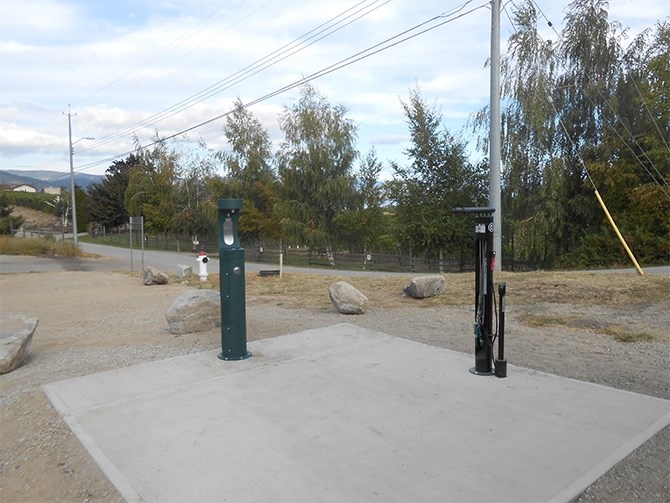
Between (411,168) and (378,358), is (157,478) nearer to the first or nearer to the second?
(378,358)

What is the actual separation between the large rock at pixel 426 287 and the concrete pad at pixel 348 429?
4.54 m

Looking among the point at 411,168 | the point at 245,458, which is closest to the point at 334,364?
the point at 245,458

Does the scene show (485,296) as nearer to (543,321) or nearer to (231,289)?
(231,289)

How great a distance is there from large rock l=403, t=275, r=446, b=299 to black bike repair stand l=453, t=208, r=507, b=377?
507 centimetres

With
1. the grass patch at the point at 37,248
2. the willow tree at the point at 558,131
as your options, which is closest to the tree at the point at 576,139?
the willow tree at the point at 558,131

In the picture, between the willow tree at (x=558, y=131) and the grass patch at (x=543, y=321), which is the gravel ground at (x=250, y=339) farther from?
the willow tree at (x=558, y=131)

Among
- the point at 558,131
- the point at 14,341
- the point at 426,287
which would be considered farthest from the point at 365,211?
the point at 14,341

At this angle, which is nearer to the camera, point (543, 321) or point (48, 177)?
point (543, 321)

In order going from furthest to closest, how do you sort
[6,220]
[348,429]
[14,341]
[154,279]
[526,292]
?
[6,220] → [154,279] → [526,292] → [14,341] → [348,429]

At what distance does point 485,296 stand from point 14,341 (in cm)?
493

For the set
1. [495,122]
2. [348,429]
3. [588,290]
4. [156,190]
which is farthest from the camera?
[156,190]

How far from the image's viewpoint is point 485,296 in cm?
515

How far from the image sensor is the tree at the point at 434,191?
30.0 metres

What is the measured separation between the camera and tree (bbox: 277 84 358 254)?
34375 millimetres
